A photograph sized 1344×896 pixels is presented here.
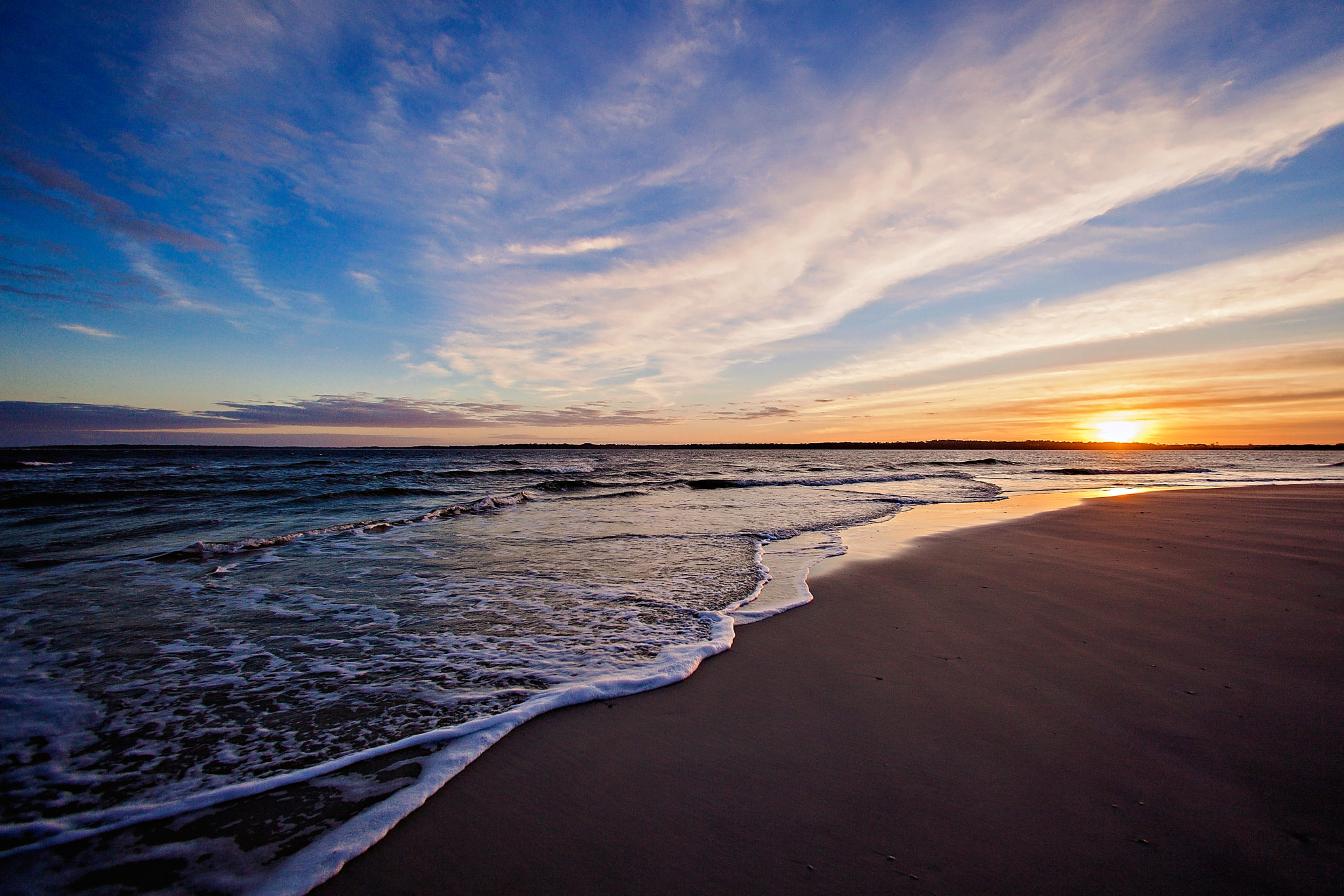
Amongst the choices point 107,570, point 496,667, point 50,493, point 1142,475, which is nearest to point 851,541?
point 496,667

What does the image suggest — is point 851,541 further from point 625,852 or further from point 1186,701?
point 625,852

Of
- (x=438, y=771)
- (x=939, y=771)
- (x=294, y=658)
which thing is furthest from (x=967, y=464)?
(x=438, y=771)

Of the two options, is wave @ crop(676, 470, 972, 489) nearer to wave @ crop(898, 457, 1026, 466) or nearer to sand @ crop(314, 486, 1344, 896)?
wave @ crop(898, 457, 1026, 466)

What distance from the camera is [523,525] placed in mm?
11641

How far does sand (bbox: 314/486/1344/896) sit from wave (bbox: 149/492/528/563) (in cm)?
829

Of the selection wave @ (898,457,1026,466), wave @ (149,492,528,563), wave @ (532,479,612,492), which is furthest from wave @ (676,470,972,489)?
wave @ (898,457,1026,466)

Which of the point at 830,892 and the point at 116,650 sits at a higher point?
the point at 830,892

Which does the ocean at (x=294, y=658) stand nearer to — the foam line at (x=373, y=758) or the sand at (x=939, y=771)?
the foam line at (x=373, y=758)

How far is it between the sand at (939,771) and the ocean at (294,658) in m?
0.42

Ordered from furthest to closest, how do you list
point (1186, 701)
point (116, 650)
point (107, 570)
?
point (107, 570) < point (116, 650) < point (1186, 701)

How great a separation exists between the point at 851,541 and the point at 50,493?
79.4 ft

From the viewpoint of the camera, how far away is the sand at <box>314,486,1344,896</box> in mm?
1975

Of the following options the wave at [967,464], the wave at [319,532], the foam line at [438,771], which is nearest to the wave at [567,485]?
the wave at [319,532]

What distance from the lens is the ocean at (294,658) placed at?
2.31m
